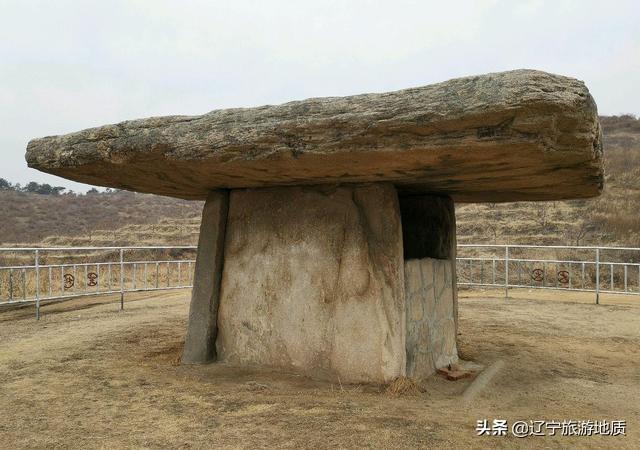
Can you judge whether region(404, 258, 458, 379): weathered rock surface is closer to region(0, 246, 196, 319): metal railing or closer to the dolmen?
the dolmen

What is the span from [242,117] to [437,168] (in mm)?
1425

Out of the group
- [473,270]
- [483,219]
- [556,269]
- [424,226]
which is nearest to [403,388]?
[424,226]

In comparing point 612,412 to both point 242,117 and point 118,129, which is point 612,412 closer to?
point 242,117

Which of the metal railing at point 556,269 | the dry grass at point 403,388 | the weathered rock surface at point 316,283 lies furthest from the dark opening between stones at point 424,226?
the metal railing at point 556,269

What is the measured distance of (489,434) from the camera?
10.6 ft

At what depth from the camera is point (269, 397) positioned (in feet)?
13.1

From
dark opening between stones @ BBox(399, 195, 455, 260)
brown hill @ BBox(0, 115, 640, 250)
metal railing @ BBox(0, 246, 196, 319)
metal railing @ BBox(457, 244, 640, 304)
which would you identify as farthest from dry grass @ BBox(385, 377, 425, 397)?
brown hill @ BBox(0, 115, 640, 250)

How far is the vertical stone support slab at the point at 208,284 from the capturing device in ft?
16.6

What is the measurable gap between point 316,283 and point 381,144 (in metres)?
1.71

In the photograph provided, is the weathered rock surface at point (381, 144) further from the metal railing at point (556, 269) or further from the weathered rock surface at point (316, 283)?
the metal railing at point (556, 269)

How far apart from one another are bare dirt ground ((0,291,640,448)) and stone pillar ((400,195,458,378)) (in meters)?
0.34

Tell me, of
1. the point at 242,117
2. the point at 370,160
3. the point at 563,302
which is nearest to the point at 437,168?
the point at 370,160

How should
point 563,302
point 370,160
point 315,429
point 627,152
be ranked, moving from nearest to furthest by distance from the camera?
1. point 315,429
2. point 370,160
3. point 563,302
4. point 627,152

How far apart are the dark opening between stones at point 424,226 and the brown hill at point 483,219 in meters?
13.7
